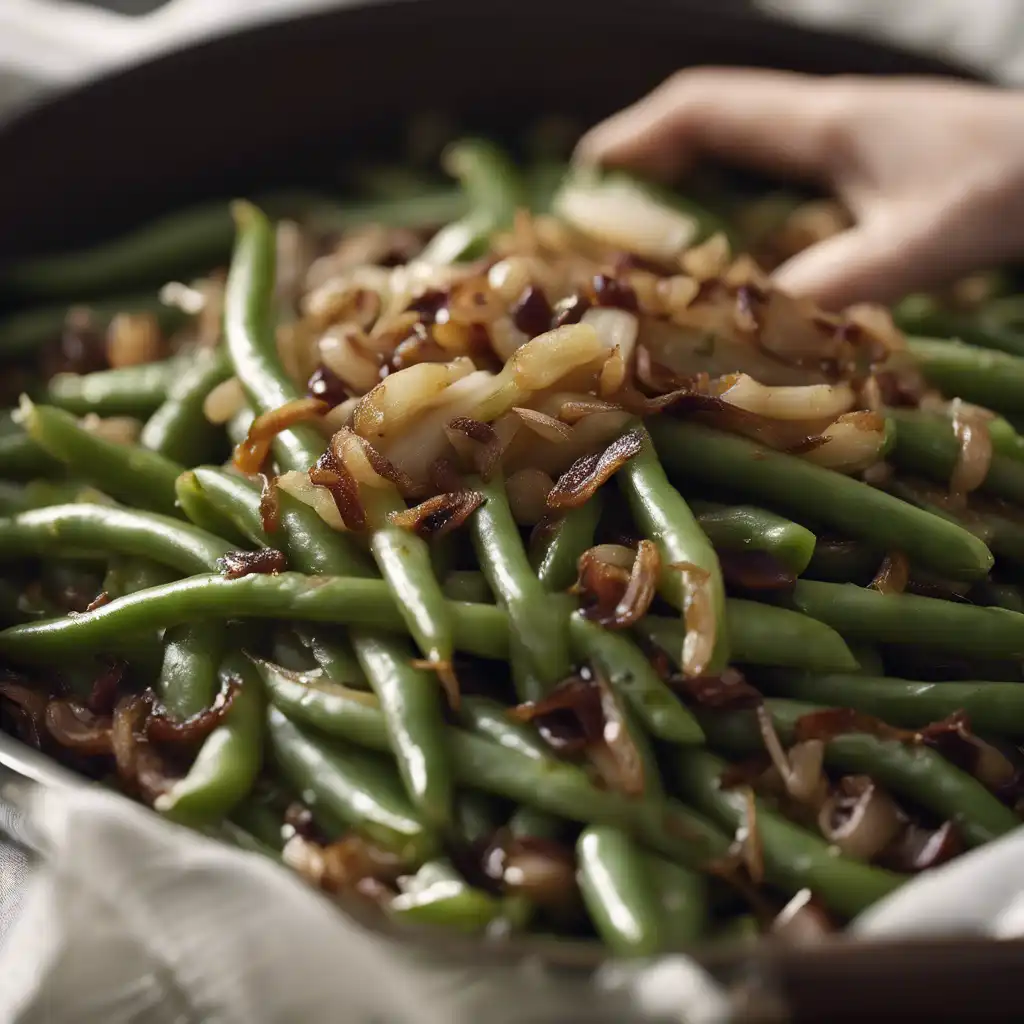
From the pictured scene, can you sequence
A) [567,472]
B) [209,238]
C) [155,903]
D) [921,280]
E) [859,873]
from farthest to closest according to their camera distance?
[209,238], [921,280], [567,472], [859,873], [155,903]

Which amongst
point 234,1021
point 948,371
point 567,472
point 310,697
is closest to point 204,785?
point 310,697

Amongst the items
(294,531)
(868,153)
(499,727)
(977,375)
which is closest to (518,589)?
(499,727)

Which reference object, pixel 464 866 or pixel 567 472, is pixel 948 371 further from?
pixel 464 866

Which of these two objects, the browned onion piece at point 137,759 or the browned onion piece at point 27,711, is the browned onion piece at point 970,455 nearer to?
the browned onion piece at point 137,759

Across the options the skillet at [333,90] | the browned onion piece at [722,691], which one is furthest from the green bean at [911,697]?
the skillet at [333,90]

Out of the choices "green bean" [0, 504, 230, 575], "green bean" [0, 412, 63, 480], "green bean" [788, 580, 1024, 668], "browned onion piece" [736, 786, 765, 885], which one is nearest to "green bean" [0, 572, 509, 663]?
"green bean" [0, 504, 230, 575]

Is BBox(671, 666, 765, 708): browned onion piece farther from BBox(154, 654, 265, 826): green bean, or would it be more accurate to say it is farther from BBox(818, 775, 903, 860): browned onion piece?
BBox(154, 654, 265, 826): green bean
